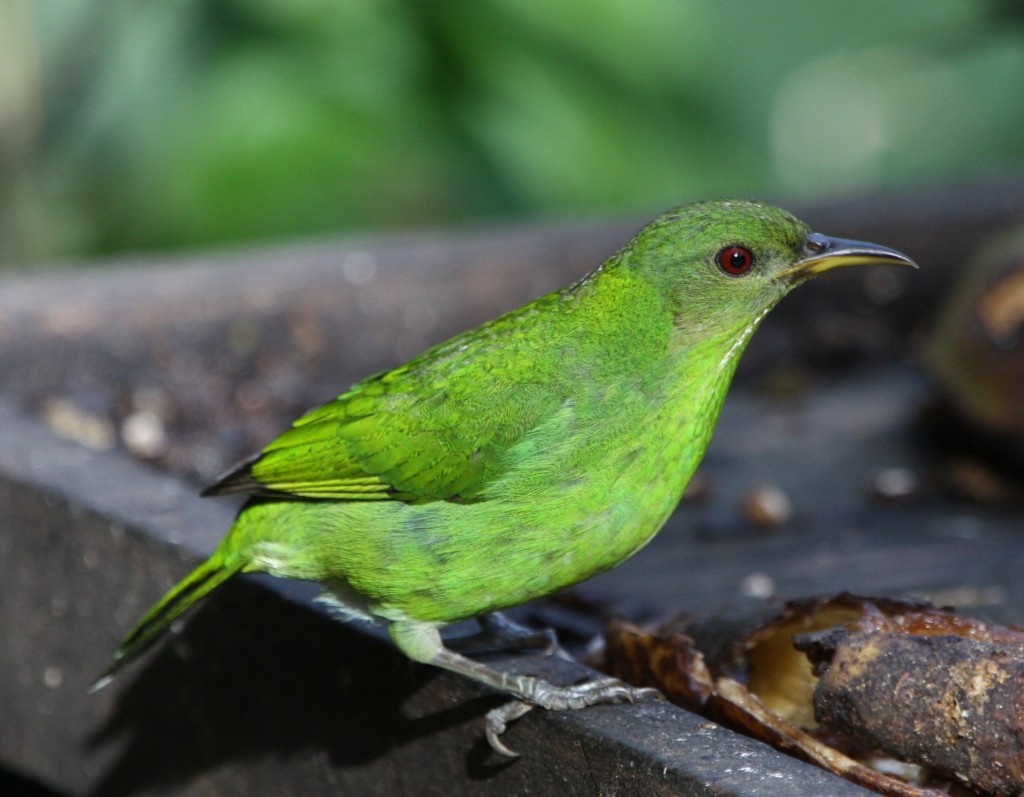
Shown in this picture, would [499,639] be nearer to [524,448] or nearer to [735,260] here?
[524,448]

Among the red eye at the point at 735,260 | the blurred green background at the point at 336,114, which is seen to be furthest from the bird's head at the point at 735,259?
the blurred green background at the point at 336,114

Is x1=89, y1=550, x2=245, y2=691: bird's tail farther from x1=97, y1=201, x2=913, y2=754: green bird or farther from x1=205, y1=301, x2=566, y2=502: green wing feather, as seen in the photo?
x1=205, y1=301, x2=566, y2=502: green wing feather

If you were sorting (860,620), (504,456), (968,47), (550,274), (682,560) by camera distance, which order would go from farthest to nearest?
(968,47), (550,274), (682,560), (504,456), (860,620)

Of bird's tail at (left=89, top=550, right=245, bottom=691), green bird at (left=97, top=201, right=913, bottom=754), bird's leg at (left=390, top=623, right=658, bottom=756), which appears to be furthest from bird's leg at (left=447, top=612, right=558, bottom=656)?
bird's tail at (left=89, top=550, right=245, bottom=691)

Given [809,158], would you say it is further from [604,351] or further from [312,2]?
[604,351]

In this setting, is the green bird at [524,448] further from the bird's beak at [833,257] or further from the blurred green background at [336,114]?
the blurred green background at [336,114]

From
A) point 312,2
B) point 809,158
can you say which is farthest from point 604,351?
point 809,158
